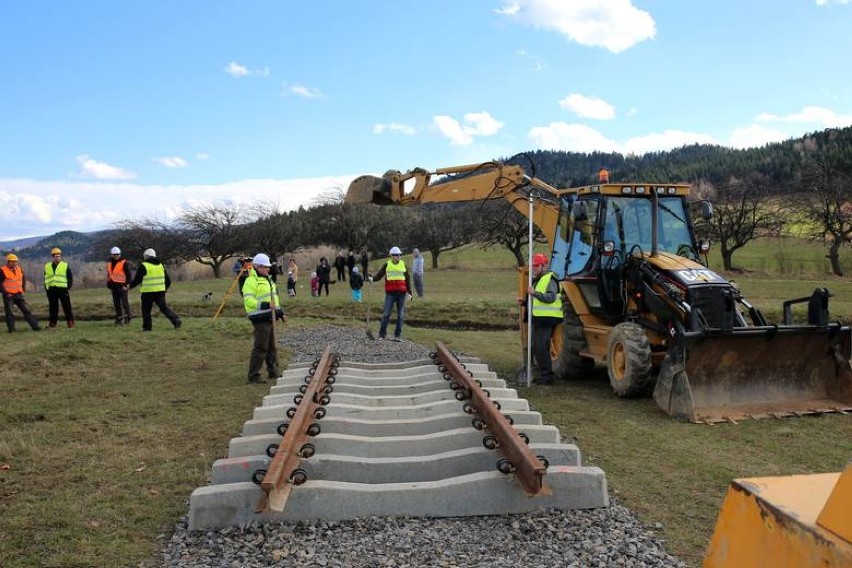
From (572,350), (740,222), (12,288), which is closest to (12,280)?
(12,288)

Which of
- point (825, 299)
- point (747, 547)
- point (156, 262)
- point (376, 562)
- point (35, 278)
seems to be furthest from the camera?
point (35, 278)

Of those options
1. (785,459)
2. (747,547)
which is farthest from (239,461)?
(785,459)

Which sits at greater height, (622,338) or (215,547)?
(622,338)

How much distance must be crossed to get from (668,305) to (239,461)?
583cm

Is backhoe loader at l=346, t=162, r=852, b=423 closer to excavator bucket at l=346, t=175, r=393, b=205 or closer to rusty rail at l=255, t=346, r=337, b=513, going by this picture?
excavator bucket at l=346, t=175, r=393, b=205

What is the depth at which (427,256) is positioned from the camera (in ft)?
198

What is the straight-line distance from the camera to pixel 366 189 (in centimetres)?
1135

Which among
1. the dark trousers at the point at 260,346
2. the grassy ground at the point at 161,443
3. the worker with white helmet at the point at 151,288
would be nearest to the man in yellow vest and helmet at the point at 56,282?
the worker with white helmet at the point at 151,288

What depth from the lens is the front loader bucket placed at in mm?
7750

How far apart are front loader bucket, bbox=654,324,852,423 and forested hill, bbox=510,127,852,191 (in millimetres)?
60520

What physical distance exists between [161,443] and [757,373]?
6.83 metres

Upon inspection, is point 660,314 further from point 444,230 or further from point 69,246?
point 69,246

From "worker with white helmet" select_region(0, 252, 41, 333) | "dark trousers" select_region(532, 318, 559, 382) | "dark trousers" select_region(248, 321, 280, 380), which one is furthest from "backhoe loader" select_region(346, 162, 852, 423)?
"worker with white helmet" select_region(0, 252, 41, 333)

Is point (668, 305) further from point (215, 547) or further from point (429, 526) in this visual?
point (215, 547)
